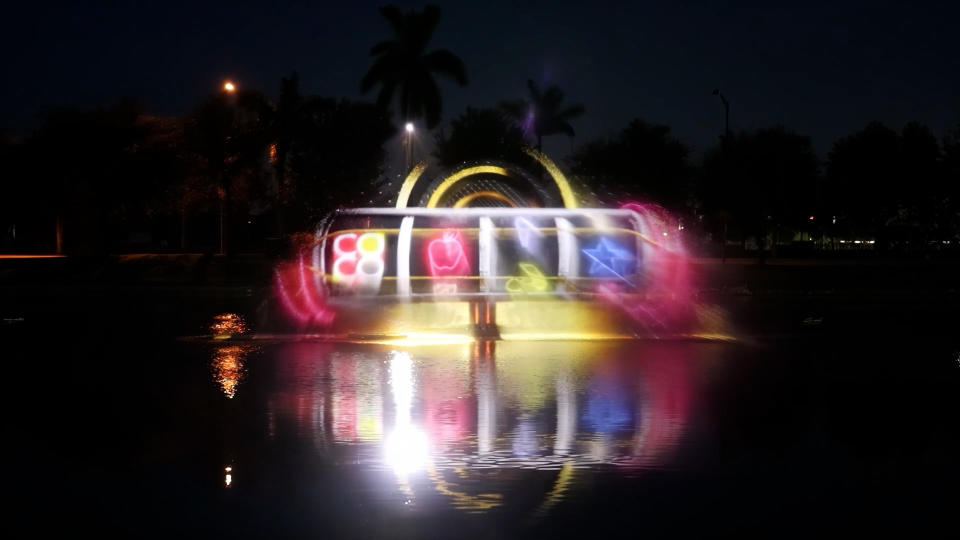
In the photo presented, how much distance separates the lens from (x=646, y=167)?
91.0 metres

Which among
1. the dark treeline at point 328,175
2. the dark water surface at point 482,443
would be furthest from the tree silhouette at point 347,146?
the dark water surface at point 482,443

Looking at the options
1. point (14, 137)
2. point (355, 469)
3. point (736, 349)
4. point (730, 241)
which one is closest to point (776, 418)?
point (355, 469)

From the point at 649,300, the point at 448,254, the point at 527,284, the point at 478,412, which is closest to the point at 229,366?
the point at 478,412

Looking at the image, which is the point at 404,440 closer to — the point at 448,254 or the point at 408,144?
the point at 448,254

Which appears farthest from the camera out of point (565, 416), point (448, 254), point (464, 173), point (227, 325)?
point (464, 173)

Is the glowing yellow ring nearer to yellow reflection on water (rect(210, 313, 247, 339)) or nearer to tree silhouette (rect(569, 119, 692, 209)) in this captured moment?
yellow reflection on water (rect(210, 313, 247, 339))

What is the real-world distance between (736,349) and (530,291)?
247 inches

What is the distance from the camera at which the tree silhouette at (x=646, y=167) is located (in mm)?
90125

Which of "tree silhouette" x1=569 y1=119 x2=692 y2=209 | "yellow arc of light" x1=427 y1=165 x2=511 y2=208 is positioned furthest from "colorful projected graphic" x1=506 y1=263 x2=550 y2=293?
"tree silhouette" x1=569 y1=119 x2=692 y2=209

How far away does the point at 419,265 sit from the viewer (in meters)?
33.1

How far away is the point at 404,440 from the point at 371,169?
80.1m

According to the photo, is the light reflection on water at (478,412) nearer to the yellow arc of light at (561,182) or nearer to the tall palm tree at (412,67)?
the yellow arc of light at (561,182)

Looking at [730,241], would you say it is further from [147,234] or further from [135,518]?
[135,518]

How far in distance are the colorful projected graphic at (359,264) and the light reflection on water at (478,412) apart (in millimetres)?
4698
